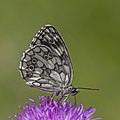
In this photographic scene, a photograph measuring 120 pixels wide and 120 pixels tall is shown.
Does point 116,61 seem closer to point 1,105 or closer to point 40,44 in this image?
point 1,105

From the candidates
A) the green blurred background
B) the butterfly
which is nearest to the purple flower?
the butterfly

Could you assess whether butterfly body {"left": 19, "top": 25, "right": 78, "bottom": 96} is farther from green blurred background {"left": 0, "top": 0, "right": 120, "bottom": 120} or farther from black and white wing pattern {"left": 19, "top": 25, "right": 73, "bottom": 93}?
green blurred background {"left": 0, "top": 0, "right": 120, "bottom": 120}

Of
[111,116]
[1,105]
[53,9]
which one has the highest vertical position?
[53,9]

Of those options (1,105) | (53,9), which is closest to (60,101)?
(1,105)

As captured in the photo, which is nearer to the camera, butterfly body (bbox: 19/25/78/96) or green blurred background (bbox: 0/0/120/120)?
butterfly body (bbox: 19/25/78/96)

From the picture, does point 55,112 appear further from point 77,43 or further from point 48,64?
point 77,43

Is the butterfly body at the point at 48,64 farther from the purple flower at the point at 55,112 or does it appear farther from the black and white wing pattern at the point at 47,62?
the purple flower at the point at 55,112

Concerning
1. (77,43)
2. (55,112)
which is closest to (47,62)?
(55,112)
